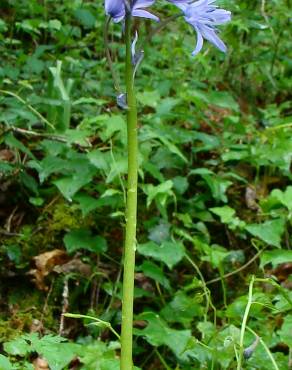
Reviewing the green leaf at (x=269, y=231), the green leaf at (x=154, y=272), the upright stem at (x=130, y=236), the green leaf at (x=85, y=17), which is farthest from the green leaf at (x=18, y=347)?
the green leaf at (x=85, y=17)

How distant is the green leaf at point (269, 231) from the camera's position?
2.27 meters

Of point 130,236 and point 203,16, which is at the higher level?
point 203,16

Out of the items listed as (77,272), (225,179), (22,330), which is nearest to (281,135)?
(225,179)

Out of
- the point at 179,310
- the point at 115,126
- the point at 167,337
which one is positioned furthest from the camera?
the point at 115,126

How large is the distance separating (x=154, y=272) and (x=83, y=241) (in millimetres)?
311

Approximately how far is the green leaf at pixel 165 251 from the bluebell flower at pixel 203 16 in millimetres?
1032

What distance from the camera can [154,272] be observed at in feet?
7.48

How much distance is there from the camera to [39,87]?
11.0 ft

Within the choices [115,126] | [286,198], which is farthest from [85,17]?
[286,198]

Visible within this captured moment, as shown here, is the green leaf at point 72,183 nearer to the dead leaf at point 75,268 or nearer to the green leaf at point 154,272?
the dead leaf at point 75,268

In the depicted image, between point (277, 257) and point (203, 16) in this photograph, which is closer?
point (203, 16)

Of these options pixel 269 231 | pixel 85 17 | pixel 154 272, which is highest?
pixel 85 17

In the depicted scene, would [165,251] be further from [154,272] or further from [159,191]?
[159,191]

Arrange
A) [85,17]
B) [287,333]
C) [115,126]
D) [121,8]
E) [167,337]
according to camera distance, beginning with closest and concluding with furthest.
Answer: [121,8] → [287,333] → [167,337] → [115,126] → [85,17]
